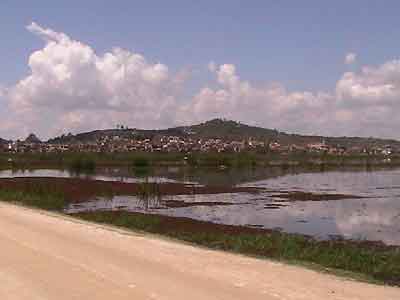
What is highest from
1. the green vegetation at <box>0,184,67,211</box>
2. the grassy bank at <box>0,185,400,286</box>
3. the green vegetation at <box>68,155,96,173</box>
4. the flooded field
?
the green vegetation at <box>68,155,96,173</box>

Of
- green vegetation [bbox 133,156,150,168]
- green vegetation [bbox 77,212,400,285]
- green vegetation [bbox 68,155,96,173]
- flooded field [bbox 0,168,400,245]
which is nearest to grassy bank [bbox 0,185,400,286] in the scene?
green vegetation [bbox 77,212,400,285]

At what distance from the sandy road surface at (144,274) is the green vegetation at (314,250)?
138 cm

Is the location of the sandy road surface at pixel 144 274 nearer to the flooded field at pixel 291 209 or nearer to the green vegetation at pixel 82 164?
the flooded field at pixel 291 209

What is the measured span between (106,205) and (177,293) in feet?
83.1

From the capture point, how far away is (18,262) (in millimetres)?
12680

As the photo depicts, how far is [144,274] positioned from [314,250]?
5994 millimetres

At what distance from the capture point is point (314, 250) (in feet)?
51.4

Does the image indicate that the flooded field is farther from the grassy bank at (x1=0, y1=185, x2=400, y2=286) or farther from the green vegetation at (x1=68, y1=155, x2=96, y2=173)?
the green vegetation at (x1=68, y1=155, x2=96, y2=173)

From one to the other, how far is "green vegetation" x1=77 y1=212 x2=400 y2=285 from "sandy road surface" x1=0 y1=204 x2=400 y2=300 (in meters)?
1.38

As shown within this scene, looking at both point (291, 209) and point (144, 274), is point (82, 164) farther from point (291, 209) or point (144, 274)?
point (144, 274)

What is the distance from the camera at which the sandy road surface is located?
9.62 m

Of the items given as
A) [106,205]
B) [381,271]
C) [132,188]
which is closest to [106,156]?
[132,188]

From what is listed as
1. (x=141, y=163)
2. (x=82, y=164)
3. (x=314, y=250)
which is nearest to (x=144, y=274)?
(x=314, y=250)

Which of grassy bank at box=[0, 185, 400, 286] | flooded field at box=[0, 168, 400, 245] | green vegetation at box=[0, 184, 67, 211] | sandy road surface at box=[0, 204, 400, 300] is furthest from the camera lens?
green vegetation at box=[0, 184, 67, 211]
